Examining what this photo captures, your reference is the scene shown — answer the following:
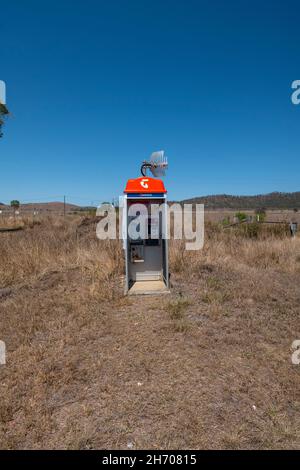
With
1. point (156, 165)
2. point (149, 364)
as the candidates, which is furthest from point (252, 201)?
point (149, 364)

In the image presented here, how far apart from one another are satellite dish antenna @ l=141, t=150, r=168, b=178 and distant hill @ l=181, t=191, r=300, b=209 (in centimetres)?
6877

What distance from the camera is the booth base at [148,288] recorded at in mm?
5285

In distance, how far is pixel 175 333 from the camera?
12.6 ft

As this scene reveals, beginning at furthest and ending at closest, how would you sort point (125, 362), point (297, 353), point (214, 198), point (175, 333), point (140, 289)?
point (214, 198)
point (140, 289)
point (175, 333)
point (297, 353)
point (125, 362)

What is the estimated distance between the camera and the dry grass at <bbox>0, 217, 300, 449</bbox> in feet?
7.67

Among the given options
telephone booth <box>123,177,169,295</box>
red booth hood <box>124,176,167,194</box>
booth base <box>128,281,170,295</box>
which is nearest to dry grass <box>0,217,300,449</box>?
booth base <box>128,281,170,295</box>

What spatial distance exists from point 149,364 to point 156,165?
13.2 feet

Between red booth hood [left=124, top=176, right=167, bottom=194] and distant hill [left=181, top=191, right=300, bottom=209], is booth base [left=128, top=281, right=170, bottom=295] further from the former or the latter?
distant hill [left=181, top=191, right=300, bottom=209]

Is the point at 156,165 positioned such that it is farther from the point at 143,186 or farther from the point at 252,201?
the point at 252,201

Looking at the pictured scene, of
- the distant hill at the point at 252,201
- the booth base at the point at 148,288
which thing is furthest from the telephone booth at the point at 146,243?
the distant hill at the point at 252,201
